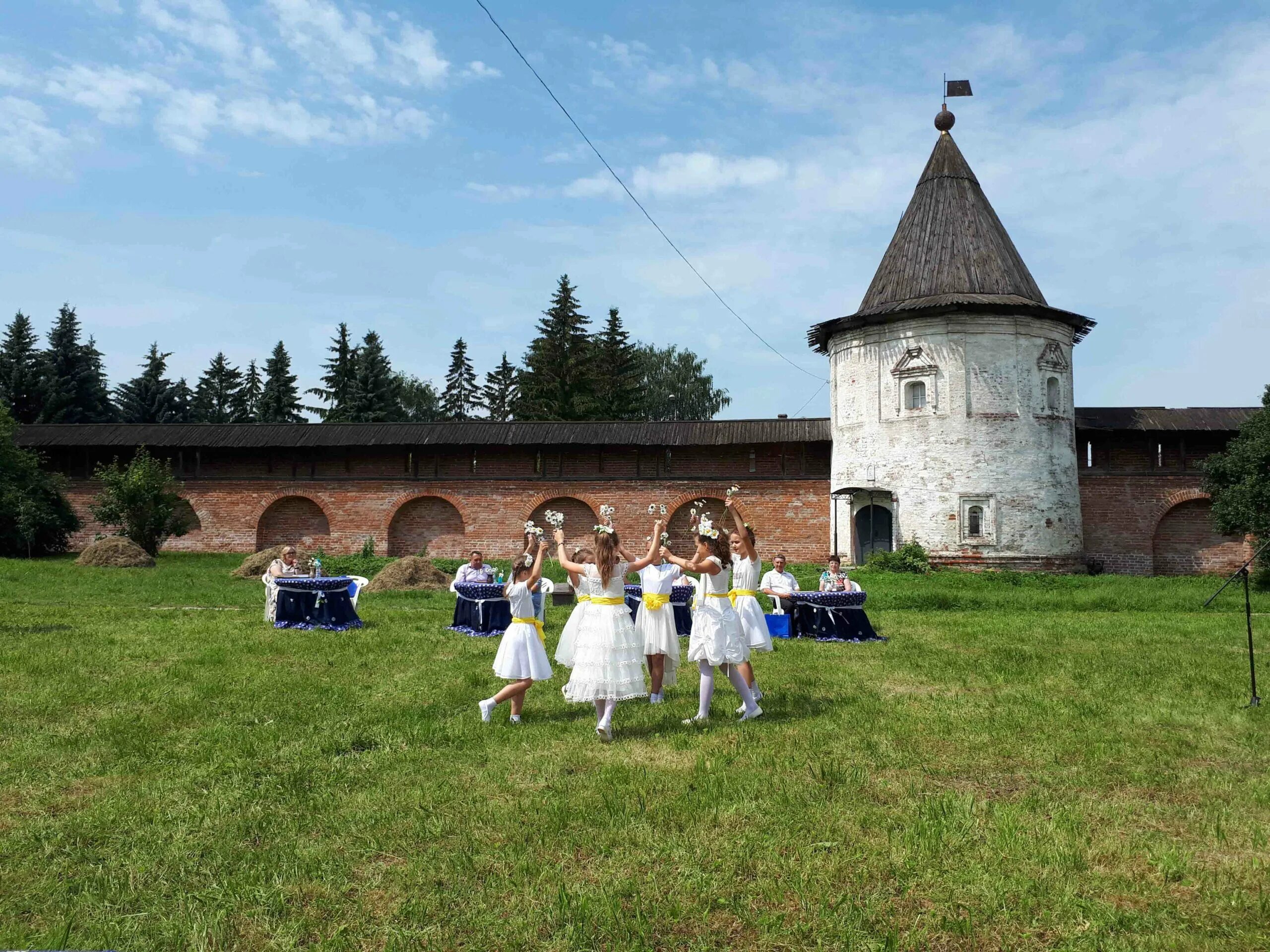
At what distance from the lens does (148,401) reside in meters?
45.9

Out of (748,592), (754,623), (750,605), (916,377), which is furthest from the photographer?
(916,377)

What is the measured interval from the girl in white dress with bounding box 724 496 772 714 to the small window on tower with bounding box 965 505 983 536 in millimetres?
15563

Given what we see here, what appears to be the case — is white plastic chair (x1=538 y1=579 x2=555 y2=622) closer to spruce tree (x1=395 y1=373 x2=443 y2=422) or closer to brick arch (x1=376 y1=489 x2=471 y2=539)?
brick arch (x1=376 y1=489 x2=471 y2=539)

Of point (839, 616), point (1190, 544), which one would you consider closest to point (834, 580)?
point (839, 616)

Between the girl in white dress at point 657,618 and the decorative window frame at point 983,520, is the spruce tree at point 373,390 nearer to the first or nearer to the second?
the decorative window frame at point 983,520

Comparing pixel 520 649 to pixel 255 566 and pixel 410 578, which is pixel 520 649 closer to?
pixel 410 578

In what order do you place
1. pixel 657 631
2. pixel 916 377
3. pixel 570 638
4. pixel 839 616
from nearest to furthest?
pixel 657 631, pixel 570 638, pixel 839 616, pixel 916 377

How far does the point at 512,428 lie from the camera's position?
2720 cm

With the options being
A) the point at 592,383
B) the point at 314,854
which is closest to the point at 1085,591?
the point at 314,854

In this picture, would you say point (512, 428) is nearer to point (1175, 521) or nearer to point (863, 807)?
point (1175, 521)

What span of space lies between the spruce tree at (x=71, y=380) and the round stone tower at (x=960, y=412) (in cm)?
3539

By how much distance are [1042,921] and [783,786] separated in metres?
1.79

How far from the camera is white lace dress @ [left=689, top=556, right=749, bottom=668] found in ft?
23.0

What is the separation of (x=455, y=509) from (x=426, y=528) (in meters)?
1.07
